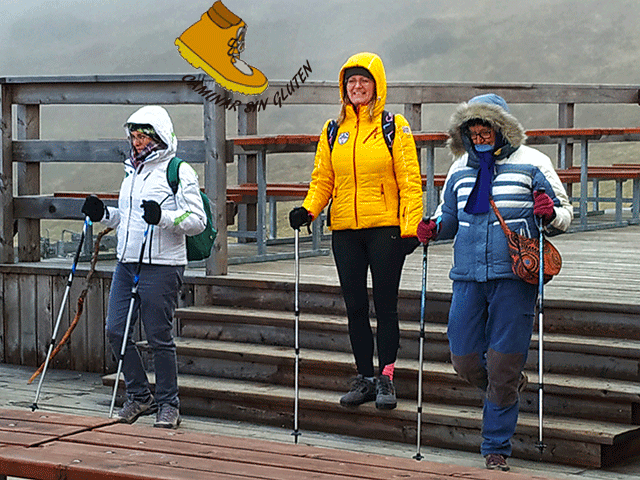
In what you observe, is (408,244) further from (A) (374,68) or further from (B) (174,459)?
(B) (174,459)

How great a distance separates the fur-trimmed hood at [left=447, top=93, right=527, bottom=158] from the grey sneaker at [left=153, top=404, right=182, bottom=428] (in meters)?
1.98

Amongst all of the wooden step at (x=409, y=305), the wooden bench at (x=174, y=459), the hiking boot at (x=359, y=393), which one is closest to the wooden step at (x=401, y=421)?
the hiking boot at (x=359, y=393)

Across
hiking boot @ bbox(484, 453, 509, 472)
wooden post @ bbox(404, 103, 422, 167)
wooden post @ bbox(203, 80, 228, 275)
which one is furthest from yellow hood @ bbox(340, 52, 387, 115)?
wooden post @ bbox(404, 103, 422, 167)

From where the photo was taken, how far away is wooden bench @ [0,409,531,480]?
3.37 meters

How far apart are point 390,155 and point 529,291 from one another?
39.3 inches

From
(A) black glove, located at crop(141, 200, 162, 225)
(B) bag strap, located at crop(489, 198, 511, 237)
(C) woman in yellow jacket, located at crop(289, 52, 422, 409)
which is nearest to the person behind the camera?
(B) bag strap, located at crop(489, 198, 511, 237)

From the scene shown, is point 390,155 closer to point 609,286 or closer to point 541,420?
point 541,420

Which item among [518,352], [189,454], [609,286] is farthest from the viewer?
[609,286]

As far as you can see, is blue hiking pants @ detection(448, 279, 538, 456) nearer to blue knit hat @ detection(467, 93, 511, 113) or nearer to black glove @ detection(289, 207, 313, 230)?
blue knit hat @ detection(467, 93, 511, 113)

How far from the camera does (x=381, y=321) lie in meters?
5.46

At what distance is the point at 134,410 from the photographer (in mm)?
5770

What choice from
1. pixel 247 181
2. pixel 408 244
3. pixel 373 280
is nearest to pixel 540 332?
pixel 408 244

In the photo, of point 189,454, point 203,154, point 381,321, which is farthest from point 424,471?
point 203,154

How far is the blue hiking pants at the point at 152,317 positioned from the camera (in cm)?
555
